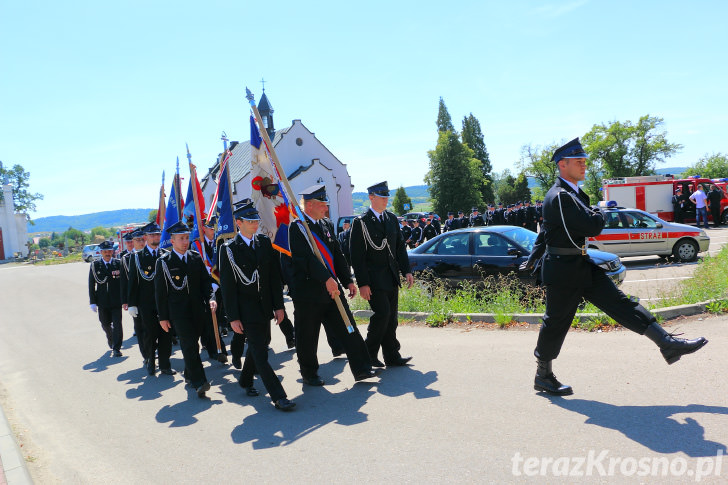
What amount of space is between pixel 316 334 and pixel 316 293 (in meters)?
0.52

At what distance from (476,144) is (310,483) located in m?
94.2

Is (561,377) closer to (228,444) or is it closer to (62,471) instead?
(228,444)

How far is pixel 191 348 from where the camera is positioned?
240 inches

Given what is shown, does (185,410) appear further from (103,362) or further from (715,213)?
(715,213)

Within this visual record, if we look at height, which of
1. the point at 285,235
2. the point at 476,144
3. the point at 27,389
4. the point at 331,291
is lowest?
the point at 27,389

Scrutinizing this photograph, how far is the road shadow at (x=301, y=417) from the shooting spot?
454 centimetres

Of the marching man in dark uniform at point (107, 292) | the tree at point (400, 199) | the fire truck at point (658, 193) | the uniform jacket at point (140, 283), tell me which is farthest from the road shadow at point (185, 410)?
the tree at point (400, 199)

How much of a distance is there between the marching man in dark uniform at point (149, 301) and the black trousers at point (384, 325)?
10.2 feet

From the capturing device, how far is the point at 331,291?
5.40 meters

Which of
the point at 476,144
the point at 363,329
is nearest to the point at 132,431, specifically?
the point at 363,329

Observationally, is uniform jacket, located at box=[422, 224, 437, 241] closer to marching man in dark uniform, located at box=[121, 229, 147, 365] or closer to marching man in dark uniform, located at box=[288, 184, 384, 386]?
marching man in dark uniform, located at box=[121, 229, 147, 365]

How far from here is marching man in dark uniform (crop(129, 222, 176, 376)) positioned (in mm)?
7426

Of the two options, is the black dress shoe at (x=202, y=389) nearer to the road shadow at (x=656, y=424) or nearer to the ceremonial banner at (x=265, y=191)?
the ceremonial banner at (x=265, y=191)

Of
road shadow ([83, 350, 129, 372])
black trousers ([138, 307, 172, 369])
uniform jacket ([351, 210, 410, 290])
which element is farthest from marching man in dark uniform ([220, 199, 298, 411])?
road shadow ([83, 350, 129, 372])
